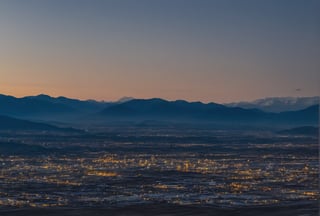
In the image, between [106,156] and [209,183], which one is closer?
[209,183]

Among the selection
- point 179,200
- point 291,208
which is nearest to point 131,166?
point 179,200

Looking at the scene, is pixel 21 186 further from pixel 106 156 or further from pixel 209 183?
pixel 106 156

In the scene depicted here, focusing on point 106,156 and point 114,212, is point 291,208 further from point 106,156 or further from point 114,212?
point 106,156

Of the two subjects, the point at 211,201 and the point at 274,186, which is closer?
the point at 211,201

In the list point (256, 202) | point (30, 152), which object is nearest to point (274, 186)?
point (256, 202)

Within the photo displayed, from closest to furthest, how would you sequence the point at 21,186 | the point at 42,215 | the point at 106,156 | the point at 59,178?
1. the point at 42,215
2. the point at 21,186
3. the point at 59,178
4. the point at 106,156

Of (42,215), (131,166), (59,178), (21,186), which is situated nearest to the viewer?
(42,215)
